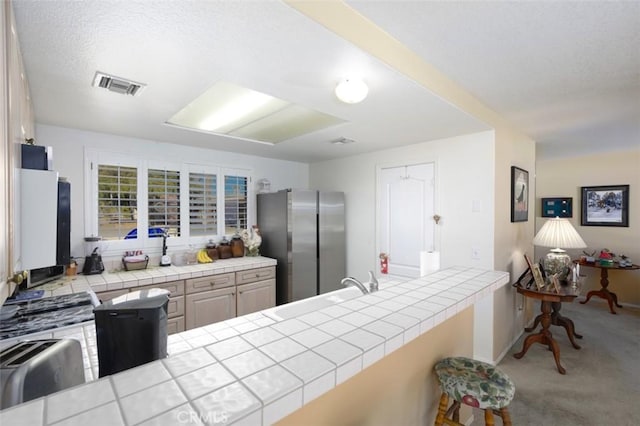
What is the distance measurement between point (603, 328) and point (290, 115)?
4617 millimetres

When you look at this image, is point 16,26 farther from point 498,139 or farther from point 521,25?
point 498,139

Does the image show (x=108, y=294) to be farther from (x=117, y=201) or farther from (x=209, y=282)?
(x=117, y=201)

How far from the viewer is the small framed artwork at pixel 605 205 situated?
4312 mm

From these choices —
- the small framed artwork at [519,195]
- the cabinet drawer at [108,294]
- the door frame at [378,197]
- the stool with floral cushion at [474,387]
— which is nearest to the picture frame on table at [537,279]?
the small framed artwork at [519,195]

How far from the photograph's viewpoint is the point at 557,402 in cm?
224

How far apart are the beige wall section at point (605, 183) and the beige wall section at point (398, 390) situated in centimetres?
436

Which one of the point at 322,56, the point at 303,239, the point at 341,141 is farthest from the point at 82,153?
the point at 322,56

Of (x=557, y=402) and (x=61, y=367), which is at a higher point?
(x=61, y=367)

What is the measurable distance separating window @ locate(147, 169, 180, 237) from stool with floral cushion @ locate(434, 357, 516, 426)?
2.94 metres

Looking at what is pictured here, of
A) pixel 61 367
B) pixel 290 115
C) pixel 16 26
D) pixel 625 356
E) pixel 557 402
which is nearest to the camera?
pixel 61 367

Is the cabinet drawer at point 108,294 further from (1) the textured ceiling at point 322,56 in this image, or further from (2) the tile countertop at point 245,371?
(1) the textured ceiling at point 322,56

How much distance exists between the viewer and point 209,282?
2842 millimetres

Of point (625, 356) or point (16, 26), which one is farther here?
point (625, 356)

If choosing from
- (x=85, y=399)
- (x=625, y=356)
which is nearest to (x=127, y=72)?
(x=85, y=399)
